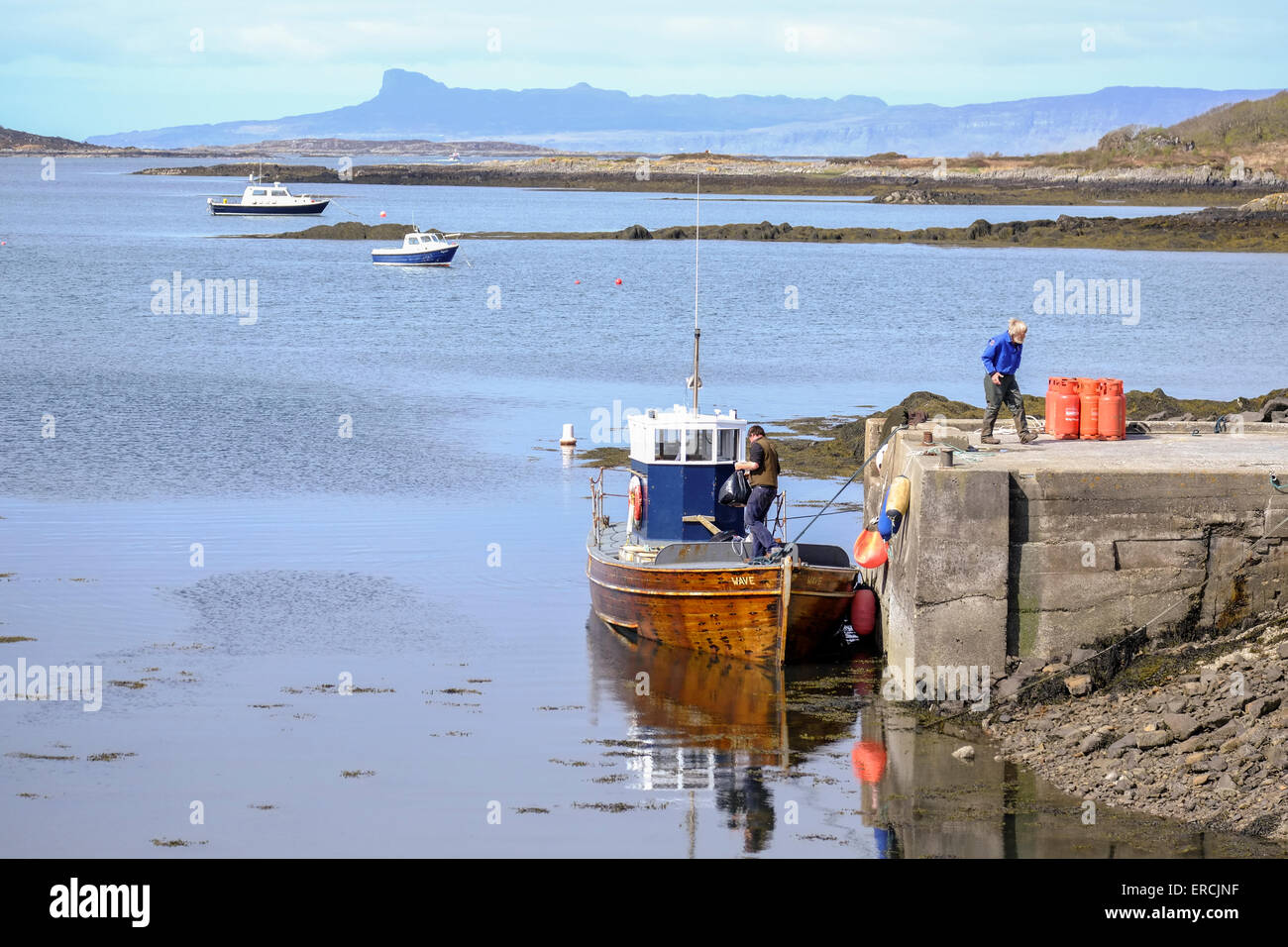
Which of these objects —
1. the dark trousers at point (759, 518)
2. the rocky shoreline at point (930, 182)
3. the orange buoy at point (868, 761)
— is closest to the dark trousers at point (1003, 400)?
the dark trousers at point (759, 518)

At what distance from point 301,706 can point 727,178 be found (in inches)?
6625

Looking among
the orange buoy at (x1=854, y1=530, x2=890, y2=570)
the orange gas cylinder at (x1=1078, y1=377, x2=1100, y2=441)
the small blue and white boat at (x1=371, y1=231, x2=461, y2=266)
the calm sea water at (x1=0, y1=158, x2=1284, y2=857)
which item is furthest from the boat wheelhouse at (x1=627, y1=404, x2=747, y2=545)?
the small blue and white boat at (x1=371, y1=231, x2=461, y2=266)

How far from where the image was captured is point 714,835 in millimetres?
13125

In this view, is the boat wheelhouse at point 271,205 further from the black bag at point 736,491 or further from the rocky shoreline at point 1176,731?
the rocky shoreline at point 1176,731

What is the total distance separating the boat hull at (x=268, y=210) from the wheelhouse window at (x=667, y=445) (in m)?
102

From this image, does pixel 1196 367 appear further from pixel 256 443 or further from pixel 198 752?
pixel 198 752

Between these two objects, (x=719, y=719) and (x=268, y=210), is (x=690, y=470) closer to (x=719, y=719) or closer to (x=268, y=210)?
(x=719, y=719)

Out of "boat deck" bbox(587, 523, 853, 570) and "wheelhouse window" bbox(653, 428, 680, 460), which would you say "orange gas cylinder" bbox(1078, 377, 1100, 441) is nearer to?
"boat deck" bbox(587, 523, 853, 570)

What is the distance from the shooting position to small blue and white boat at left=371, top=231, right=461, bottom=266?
78.6m

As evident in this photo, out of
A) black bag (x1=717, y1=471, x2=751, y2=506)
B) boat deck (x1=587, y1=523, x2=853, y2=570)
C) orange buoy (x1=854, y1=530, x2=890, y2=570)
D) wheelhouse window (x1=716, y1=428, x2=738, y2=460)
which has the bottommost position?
boat deck (x1=587, y1=523, x2=853, y2=570)

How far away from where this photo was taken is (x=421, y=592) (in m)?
21.2

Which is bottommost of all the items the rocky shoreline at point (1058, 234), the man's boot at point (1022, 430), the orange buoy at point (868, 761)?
the orange buoy at point (868, 761)

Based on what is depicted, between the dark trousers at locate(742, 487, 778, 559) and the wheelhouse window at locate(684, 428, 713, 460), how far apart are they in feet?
4.74

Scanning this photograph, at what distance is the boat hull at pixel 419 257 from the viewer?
258 ft
